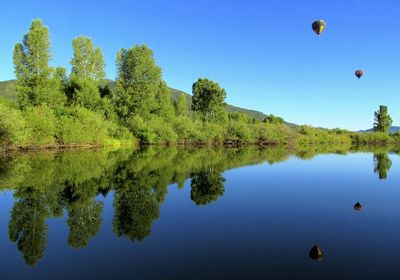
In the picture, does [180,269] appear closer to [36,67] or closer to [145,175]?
[145,175]

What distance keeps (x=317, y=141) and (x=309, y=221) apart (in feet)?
364

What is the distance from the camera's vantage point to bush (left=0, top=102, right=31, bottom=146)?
118 ft

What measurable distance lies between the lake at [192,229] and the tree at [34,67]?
32902mm

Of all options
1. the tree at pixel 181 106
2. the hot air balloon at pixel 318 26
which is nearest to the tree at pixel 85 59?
the tree at pixel 181 106

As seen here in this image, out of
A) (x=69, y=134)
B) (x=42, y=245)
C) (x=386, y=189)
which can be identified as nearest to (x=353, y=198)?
(x=386, y=189)

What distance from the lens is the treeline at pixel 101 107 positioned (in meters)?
45.2

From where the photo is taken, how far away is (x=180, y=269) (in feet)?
24.7

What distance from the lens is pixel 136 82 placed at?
68375mm

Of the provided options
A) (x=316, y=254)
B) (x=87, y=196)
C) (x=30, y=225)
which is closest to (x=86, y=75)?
(x=87, y=196)

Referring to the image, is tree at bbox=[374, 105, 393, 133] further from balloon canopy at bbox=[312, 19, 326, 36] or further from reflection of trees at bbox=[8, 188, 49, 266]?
reflection of trees at bbox=[8, 188, 49, 266]

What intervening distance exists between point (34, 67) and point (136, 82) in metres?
21.7

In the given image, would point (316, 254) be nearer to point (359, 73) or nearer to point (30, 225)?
point (30, 225)

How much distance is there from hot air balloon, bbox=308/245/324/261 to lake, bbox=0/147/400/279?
26mm

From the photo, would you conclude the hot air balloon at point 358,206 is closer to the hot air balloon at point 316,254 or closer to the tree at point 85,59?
the hot air balloon at point 316,254
